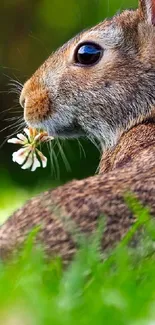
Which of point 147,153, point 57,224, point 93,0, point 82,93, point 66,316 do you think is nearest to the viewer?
point 66,316

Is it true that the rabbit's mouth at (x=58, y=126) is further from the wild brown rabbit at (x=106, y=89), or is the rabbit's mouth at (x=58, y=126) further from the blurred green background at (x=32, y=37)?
the blurred green background at (x=32, y=37)

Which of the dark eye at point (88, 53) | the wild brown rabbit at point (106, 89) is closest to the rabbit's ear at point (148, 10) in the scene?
the wild brown rabbit at point (106, 89)

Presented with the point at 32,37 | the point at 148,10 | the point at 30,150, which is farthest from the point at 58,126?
the point at 32,37

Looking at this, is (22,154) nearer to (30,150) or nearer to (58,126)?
(30,150)

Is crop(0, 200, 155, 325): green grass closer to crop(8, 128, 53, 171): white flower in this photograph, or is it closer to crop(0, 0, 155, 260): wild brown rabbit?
crop(0, 0, 155, 260): wild brown rabbit

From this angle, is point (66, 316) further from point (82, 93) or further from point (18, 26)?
point (18, 26)

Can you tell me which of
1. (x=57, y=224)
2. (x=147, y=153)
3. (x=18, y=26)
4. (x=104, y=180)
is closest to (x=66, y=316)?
(x=57, y=224)
